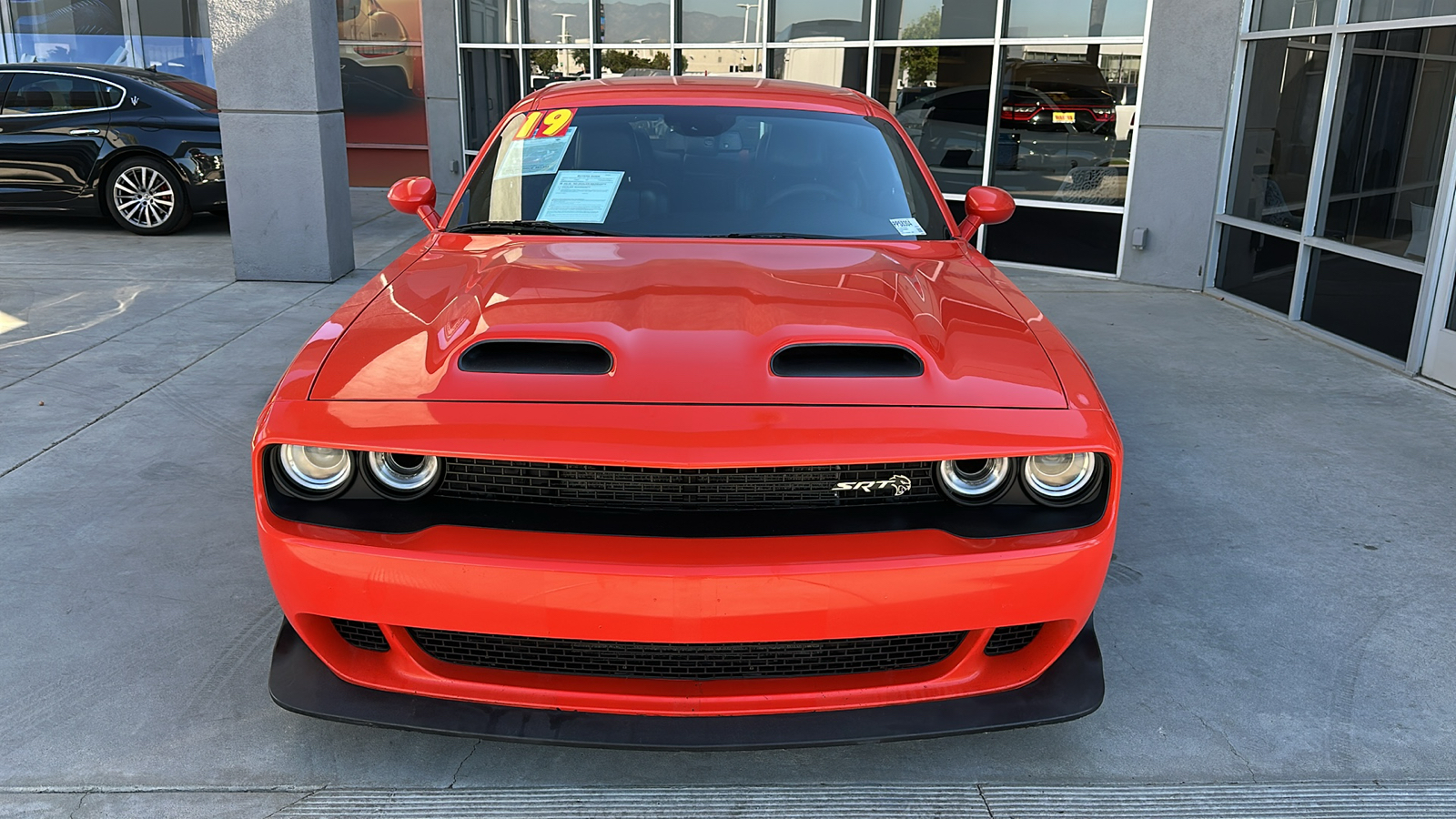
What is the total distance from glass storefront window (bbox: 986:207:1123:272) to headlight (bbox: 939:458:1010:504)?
748 cm

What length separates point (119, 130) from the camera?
10.0 meters

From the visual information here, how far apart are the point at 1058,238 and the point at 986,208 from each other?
6.02m

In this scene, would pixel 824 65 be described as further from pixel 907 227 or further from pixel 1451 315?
pixel 907 227

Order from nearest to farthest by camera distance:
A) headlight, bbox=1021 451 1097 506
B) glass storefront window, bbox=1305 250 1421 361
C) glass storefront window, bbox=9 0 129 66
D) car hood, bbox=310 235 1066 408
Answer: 1. car hood, bbox=310 235 1066 408
2. headlight, bbox=1021 451 1097 506
3. glass storefront window, bbox=1305 250 1421 361
4. glass storefront window, bbox=9 0 129 66

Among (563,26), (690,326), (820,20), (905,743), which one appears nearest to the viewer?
(690,326)

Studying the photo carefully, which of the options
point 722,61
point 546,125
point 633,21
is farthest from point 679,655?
point 633,21

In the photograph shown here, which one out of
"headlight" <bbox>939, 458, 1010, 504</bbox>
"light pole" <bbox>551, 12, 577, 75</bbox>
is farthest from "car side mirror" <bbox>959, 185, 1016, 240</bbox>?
"light pole" <bbox>551, 12, 577, 75</bbox>

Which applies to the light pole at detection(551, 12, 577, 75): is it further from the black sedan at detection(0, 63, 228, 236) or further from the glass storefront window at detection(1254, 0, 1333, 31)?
the glass storefront window at detection(1254, 0, 1333, 31)

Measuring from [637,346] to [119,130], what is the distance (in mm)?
9536

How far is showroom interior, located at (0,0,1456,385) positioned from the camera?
665 centimetres

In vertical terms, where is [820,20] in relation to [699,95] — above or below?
above

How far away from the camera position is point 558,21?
469 inches

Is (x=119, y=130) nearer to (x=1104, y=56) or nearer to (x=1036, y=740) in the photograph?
(x=1104, y=56)

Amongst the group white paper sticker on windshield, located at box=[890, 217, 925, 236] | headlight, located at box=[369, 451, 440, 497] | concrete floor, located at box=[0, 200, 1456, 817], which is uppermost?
white paper sticker on windshield, located at box=[890, 217, 925, 236]
